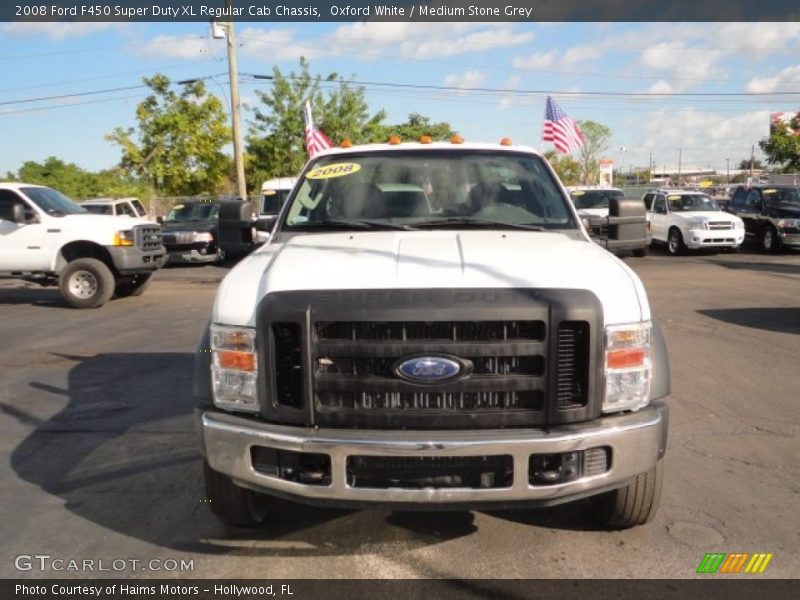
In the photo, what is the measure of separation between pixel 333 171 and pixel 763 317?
715 centimetres

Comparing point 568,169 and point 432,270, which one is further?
point 568,169

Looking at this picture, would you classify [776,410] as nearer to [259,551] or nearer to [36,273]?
[259,551]

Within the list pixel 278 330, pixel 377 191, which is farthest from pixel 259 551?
pixel 377 191

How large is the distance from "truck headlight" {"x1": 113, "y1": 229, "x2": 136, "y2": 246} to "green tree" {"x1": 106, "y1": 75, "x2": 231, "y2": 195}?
1935 cm

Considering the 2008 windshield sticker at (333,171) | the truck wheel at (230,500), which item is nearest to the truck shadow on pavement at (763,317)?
the 2008 windshield sticker at (333,171)

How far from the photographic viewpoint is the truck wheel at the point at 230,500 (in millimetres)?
3348

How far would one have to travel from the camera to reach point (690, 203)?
19719 millimetres

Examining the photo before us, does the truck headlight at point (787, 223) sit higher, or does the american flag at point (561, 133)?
the american flag at point (561, 133)

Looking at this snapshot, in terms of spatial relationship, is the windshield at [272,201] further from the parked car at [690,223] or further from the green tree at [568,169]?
the green tree at [568,169]

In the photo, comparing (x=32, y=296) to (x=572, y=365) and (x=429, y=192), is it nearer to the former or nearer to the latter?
(x=429, y=192)

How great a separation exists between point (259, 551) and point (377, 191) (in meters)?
2.23

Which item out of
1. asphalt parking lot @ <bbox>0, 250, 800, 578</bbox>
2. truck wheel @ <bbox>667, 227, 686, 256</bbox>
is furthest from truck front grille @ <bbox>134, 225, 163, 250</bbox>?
A: truck wheel @ <bbox>667, 227, 686, 256</bbox>

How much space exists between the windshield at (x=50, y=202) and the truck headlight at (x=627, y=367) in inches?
440

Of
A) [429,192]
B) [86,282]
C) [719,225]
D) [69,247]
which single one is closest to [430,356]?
[429,192]
